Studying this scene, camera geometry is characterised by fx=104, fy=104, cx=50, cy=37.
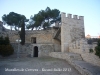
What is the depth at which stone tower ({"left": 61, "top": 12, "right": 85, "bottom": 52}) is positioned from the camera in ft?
44.0

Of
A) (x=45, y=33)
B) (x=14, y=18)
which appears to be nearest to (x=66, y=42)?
(x=45, y=33)

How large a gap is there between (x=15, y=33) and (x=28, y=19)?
9.15 meters

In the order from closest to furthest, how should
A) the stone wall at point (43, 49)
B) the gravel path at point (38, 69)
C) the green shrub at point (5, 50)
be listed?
the gravel path at point (38, 69), the green shrub at point (5, 50), the stone wall at point (43, 49)

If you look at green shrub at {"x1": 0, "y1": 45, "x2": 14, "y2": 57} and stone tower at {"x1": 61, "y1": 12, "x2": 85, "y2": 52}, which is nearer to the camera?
stone tower at {"x1": 61, "y1": 12, "x2": 85, "y2": 52}

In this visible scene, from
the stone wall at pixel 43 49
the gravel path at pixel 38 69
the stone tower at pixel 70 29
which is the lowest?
the gravel path at pixel 38 69

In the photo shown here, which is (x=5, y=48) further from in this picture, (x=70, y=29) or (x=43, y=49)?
(x=70, y=29)

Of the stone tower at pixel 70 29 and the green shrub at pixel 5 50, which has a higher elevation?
the stone tower at pixel 70 29

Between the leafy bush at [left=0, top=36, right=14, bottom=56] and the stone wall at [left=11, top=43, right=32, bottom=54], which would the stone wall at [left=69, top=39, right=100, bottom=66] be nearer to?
the stone wall at [left=11, top=43, right=32, bottom=54]

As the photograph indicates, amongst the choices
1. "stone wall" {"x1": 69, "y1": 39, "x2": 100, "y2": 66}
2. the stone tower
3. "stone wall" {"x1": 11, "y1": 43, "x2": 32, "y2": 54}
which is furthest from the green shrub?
A: "stone wall" {"x1": 69, "y1": 39, "x2": 100, "y2": 66}

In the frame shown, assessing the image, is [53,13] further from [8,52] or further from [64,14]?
[8,52]

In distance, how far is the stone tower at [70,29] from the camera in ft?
44.0

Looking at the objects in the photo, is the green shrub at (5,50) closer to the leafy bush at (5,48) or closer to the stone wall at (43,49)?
the leafy bush at (5,48)

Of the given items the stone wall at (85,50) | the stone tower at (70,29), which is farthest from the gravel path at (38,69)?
the stone tower at (70,29)

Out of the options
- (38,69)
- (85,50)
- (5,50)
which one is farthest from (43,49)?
(38,69)
